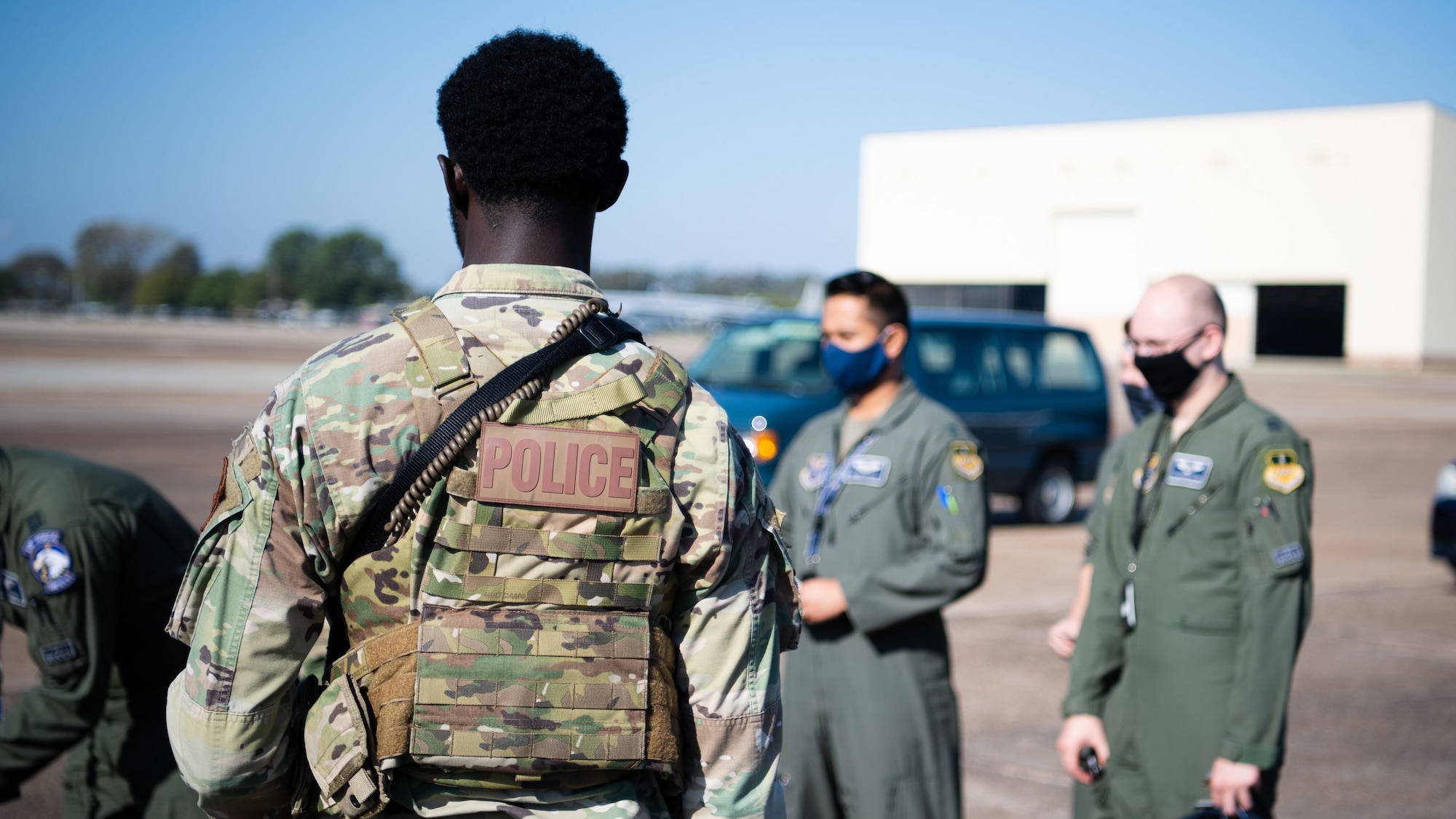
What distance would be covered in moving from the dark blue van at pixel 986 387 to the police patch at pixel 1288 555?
6.64m

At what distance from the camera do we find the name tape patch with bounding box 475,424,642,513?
1.67 m

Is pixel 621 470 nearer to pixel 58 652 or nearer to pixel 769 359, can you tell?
pixel 58 652

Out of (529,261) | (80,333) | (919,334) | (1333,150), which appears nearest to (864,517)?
(529,261)

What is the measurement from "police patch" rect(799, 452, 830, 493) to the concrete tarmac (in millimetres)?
1693

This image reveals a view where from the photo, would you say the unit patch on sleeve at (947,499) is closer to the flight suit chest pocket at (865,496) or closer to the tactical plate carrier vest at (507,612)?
the flight suit chest pocket at (865,496)

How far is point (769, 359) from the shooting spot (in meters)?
10.7

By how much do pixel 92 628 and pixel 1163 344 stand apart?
2963 mm

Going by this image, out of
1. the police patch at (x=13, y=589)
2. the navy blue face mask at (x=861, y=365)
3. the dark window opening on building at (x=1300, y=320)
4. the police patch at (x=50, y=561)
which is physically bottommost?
the police patch at (x=13, y=589)

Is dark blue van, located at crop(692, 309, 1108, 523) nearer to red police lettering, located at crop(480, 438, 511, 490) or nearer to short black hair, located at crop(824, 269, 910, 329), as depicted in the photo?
short black hair, located at crop(824, 269, 910, 329)

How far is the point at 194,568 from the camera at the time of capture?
1679mm

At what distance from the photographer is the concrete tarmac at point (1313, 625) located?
5.06 meters

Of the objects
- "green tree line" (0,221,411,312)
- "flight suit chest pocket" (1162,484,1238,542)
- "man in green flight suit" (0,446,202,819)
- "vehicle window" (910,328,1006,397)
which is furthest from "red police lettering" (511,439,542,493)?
"green tree line" (0,221,411,312)

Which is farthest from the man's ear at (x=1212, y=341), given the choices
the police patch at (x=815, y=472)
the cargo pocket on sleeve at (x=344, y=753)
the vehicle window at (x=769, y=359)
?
the vehicle window at (x=769, y=359)

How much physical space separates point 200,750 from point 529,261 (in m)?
0.85
